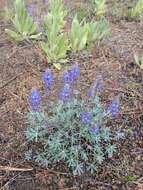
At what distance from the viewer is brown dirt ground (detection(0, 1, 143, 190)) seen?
2406 mm

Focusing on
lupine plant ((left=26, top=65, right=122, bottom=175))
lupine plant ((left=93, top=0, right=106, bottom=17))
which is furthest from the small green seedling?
lupine plant ((left=26, top=65, right=122, bottom=175))

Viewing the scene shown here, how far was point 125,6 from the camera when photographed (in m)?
4.29

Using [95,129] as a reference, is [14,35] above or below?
above

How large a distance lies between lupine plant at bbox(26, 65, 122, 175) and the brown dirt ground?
0.27ft

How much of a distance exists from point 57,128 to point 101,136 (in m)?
0.31

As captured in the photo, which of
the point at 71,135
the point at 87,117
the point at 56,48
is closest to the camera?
the point at 87,117

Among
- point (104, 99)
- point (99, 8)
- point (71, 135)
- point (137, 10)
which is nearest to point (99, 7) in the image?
point (99, 8)

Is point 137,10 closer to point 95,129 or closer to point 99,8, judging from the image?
point 99,8

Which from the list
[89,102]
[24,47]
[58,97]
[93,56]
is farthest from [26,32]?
[89,102]

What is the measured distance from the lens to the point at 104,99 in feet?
9.50

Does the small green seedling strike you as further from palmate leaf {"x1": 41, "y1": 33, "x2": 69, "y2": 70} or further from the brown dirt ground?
palmate leaf {"x1": 41, "y1": 33, "x2": 69, "y2": 70}

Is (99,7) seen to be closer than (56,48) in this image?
No

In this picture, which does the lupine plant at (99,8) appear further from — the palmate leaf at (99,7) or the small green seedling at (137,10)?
the small green seedling at (137,10)

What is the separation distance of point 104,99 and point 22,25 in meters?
1.10
